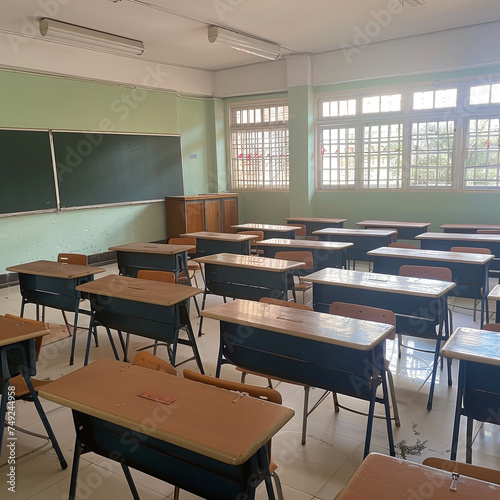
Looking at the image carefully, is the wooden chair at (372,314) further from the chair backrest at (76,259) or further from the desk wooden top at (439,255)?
the chair backrest at (76,259)

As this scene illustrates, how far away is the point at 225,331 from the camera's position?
2770 mm

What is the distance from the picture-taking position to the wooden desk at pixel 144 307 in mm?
3088

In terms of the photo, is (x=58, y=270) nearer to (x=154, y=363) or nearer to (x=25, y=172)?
(x=154, y=363)

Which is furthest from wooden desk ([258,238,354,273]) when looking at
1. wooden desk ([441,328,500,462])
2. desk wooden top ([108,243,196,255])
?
wooden desk ([441,328,500,462])

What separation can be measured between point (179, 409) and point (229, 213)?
24.2 feet

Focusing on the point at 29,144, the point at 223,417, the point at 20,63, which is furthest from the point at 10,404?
the point at 20,63

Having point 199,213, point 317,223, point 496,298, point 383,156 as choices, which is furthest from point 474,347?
point 199,213

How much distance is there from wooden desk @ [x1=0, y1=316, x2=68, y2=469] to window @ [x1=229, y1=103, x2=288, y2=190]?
22.6 ft

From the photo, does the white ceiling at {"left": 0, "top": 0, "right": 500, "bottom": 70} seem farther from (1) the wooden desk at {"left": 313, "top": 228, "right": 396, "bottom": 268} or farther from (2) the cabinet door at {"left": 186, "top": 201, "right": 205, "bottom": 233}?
(1) the wooden desk at {"left": 313, "top": 228, "right": 396, "bottom": 268}

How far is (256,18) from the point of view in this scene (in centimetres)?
580

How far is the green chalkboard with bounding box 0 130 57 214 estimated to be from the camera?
600 cm

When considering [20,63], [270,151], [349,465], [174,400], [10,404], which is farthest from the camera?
[270,151]

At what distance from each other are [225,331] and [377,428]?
3.46 ft

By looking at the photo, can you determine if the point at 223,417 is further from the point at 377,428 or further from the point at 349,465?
the point at 377,428
